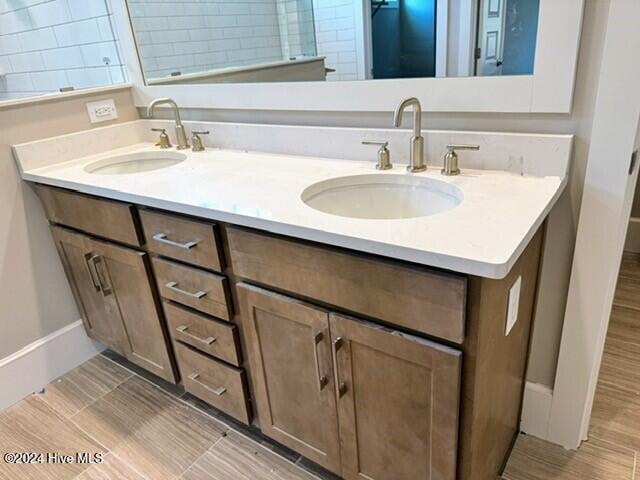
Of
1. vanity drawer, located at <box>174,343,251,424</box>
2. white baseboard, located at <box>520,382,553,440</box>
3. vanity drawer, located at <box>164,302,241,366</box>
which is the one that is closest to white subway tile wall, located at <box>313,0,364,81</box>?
vanity drawer, located at <box>164,302,241,366</box>

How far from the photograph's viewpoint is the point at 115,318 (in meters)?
1.70

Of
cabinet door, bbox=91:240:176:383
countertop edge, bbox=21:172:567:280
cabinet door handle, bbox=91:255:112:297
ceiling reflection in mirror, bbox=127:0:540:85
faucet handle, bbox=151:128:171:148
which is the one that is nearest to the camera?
countertop edge, bbox=21:172:567:280

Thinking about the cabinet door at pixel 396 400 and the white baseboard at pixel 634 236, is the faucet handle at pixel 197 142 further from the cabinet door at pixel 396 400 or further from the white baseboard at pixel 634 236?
A: the white baseboard at pixel 634 236

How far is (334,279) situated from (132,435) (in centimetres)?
111

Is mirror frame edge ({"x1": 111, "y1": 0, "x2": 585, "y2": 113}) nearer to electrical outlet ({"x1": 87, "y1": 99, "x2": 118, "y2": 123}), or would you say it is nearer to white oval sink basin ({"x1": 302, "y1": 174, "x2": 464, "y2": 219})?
white oval sink basin ({"x1": 302, "y1": 174, "x2": 464, "y2": 219})

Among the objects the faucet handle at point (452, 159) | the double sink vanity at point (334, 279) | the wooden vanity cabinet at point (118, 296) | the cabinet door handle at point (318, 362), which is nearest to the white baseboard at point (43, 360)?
the wooden vanity cabinet at point (118, 296)

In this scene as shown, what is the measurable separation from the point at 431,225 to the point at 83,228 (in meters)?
1.27

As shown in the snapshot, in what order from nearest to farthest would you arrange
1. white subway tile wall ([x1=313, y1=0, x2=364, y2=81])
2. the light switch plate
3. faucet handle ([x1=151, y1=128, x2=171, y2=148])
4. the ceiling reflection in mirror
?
the light switch plate < the ceiling reflection in mirror < white subway tile wall ([x1=313, y1=0, x2=364, y2=81]) < faucet handle ([x1=151, y1=128, x2=171, y2=148])

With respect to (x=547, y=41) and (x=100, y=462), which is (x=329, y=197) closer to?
(x=547, y=41)

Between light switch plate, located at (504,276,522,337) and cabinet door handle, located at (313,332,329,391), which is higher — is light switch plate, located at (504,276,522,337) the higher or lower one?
the higher one

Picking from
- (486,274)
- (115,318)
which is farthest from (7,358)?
(486,274)

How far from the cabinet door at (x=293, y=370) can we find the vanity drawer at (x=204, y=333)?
8 centimetres

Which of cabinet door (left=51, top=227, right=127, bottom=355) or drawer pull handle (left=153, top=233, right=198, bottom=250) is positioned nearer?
drawer pull handle (left=153, top=233, right=198, bottom=250)

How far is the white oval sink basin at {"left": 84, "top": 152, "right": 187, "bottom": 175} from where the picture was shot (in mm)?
1791
